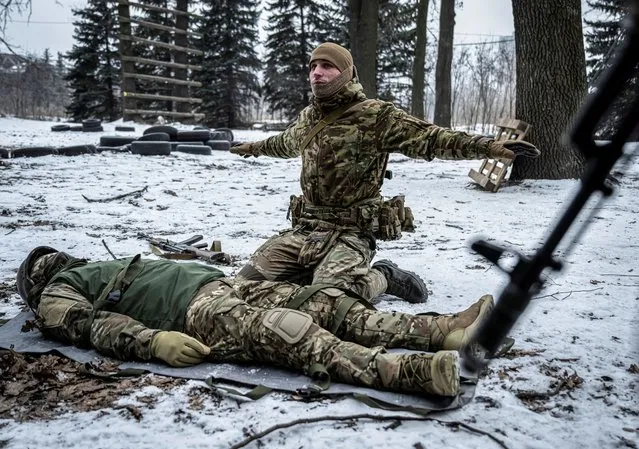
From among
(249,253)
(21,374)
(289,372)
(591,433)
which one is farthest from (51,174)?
(591,433)

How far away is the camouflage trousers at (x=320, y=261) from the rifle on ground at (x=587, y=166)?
75.4 inches

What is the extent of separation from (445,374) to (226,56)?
1115 inches

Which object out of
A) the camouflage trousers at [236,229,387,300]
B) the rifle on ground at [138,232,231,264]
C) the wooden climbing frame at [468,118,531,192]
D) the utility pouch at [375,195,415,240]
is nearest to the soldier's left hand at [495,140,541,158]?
the utility pouch at [375,195,415,240]

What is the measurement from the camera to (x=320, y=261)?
3.15m

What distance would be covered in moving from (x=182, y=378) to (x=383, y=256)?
8.18ft

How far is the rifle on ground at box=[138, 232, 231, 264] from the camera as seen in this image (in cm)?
415

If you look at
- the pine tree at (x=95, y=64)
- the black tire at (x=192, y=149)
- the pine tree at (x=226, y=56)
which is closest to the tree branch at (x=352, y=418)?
the black tire at (x=192, y=149)

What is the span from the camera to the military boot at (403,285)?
3238 mm

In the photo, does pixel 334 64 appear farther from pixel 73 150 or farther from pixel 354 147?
pixel 73 150

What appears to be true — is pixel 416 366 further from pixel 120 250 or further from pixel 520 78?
pixel 520 78

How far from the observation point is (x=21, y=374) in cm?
227

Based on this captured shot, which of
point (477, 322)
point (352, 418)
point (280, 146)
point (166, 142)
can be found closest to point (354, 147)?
point (280, 146)

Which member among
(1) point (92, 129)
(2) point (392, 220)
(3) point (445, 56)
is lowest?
(2) point (392, 220)

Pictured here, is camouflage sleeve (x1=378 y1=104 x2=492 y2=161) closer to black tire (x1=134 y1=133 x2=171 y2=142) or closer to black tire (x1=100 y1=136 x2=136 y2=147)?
black tire (x1=134 y1=133 x2=171 y2=142)
